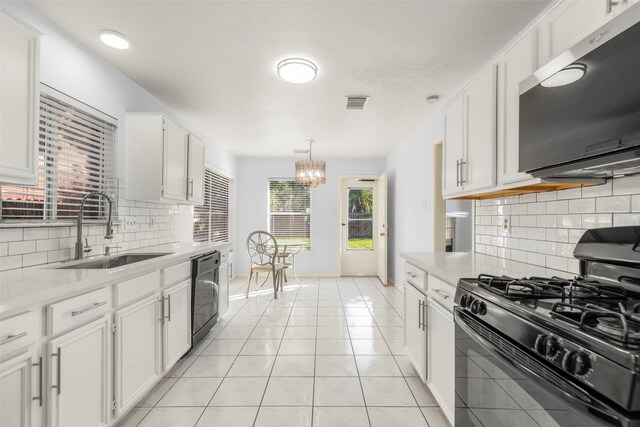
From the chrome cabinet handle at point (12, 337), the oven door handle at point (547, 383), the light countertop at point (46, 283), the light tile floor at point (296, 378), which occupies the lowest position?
the light tile floor at point (296, 378)

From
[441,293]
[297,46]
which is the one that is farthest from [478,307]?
[297,46]

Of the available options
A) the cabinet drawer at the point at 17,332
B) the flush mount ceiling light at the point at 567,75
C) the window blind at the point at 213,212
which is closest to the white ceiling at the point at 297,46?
the flush mount ceiling light at the point at 567,75

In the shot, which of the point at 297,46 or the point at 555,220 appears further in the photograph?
the point at 297,46

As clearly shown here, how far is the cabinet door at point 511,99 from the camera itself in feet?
5.41

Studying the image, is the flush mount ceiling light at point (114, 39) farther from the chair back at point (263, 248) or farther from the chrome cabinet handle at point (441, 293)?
the chair back at point (263, 248)

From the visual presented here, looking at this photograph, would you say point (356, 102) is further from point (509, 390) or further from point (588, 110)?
point (509, 390)

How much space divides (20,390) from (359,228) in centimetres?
→ 567

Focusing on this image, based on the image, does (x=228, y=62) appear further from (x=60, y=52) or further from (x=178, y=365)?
(x=178, y=365)

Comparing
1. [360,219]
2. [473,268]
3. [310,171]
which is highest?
[310,171]

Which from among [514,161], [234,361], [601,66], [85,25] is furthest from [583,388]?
[85,25]

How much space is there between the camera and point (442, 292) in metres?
1.78

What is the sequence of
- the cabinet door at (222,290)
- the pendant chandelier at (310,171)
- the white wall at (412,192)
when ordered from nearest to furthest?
the cabinet door at (222,290) → the white wall at (412,192) → the pendant chandelier at (310,171)

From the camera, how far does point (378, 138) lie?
488 cm

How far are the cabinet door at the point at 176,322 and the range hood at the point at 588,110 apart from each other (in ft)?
7.79
